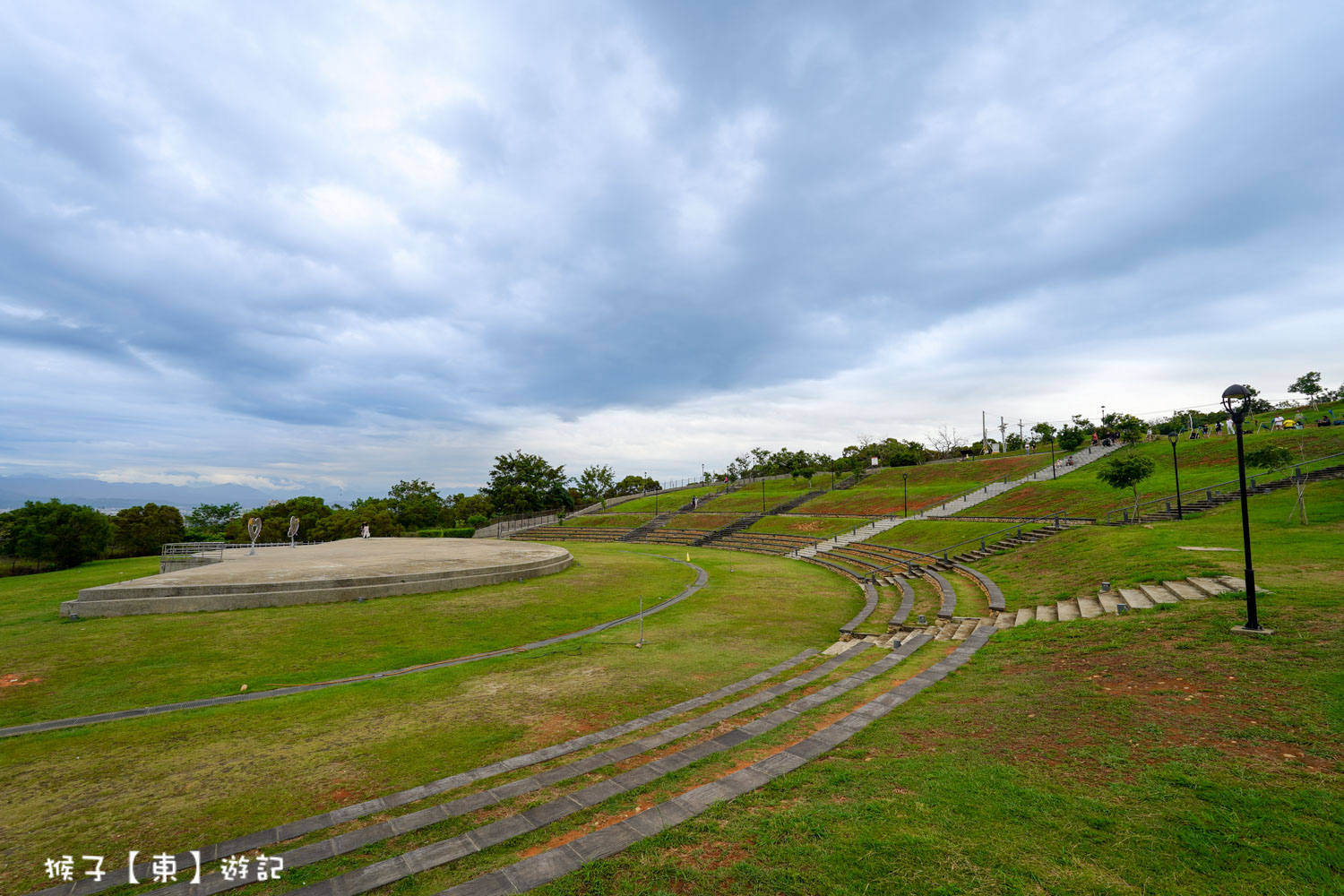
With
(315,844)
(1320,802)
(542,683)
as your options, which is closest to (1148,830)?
(1320,802)

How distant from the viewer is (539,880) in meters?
4.40

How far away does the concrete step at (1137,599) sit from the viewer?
11688mm

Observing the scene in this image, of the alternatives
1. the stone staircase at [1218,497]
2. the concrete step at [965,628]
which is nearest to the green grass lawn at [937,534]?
the stone staircase at [1218,497]

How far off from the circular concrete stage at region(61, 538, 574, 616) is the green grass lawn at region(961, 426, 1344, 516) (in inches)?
1341

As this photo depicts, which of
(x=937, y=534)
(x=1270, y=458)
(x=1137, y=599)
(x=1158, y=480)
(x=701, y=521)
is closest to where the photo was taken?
(x=1137, y=599)

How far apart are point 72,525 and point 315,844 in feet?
151

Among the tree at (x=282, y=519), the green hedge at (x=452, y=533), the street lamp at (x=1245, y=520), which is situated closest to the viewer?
the street lamp at (x=1245, y=520)

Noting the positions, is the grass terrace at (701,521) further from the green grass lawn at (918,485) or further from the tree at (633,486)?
the tree at (633,486)

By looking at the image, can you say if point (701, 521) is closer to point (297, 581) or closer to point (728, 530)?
Result: point (728, 530)

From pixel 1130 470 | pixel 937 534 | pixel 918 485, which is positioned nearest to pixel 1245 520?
pixel 1130 470

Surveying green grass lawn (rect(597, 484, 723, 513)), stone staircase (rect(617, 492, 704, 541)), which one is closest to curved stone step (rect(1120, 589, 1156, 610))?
stone staircase (rect(617, 492, 704, 541))

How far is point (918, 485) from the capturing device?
59.1 meters

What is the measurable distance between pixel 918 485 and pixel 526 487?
54.5 metres

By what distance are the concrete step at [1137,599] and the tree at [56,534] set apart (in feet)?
182
